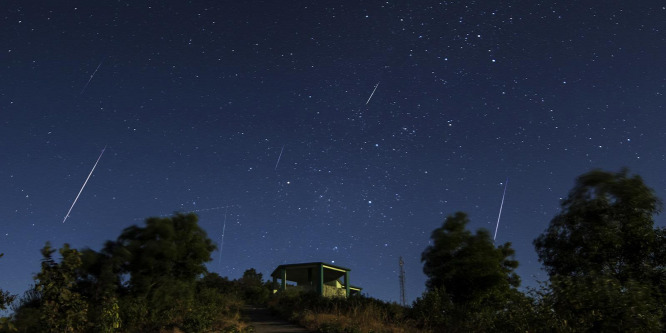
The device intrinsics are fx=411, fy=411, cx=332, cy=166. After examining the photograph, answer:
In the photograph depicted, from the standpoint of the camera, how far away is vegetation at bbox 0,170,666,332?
863cm

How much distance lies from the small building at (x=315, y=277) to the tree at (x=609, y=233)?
17827mm

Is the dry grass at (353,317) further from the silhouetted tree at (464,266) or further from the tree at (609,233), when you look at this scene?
the tree at (609,233)

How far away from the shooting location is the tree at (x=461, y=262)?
24391 mm

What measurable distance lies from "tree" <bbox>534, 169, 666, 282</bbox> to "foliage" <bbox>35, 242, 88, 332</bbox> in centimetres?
1916

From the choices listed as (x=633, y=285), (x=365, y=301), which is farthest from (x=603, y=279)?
(x=365, y=301)

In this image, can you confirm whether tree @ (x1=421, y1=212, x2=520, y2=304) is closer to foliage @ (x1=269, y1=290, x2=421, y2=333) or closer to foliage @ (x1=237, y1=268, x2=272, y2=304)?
foliage @ (x1=269, y1=290, x2=421, y2=333)

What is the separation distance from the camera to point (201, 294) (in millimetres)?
21250

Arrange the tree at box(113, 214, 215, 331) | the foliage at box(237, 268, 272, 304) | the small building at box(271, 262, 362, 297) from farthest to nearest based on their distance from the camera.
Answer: the foliage at box(237, 268, 272, 304) → the small building at box(271, 262, 362, 297) → the tree at box(113, 214, 215, 331)

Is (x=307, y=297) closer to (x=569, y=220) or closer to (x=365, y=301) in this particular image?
(x=365, y=301)

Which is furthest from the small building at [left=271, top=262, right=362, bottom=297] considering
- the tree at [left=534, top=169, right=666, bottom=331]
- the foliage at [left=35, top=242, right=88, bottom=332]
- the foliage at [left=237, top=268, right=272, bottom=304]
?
the foliage at [left=35, top=242, right=88, bottom=332]

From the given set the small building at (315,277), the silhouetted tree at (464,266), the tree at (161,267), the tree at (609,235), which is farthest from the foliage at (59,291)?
the small building at (315,277)

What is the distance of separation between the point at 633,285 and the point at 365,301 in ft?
42.0

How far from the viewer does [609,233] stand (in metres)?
19.2

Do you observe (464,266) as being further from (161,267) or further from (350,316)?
(161,267)
